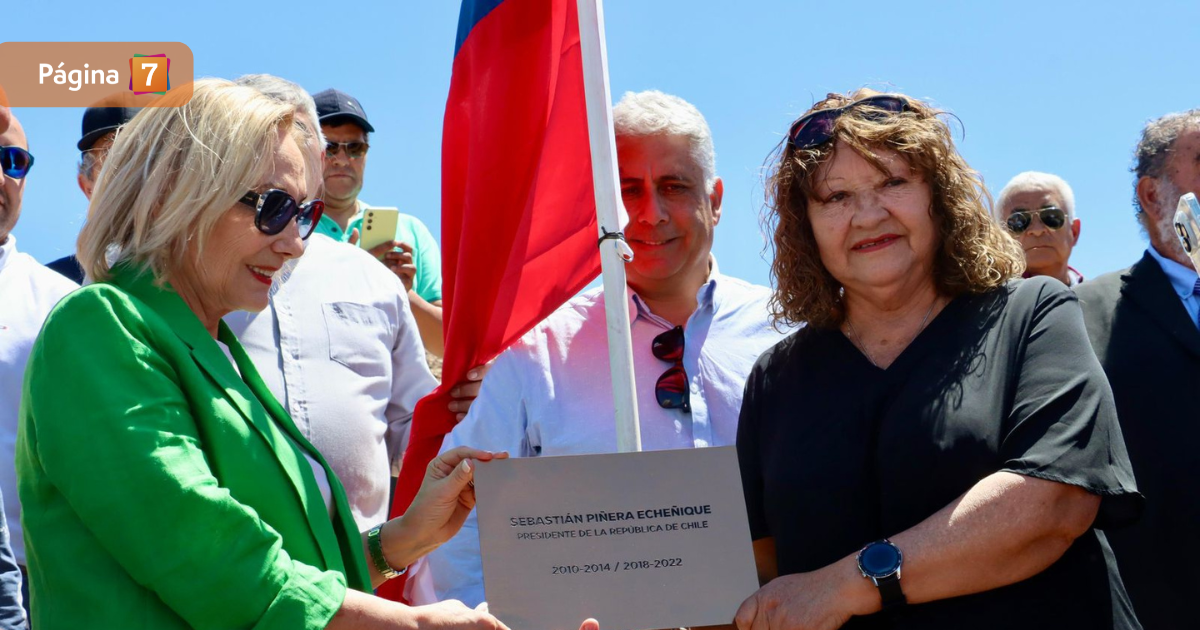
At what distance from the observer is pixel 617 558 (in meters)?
2.95

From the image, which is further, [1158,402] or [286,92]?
[1158,402]

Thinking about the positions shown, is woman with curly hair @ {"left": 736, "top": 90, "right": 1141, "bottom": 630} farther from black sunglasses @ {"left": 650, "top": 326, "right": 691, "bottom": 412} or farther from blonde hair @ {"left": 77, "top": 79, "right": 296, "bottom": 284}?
blonde hair @ {"left": 77, "top": 79, "right": 296, "bottom": 284}

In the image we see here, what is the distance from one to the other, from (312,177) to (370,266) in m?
1.63

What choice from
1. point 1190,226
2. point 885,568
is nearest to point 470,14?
point 885,568

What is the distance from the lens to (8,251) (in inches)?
176

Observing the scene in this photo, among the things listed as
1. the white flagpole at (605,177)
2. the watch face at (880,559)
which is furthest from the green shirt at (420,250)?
the watch face at (880,559)

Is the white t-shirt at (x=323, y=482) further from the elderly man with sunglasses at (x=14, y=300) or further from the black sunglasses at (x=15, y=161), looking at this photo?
the black sunglasses at (x=15, y=161)

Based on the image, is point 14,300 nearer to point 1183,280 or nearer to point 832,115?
point 832,115

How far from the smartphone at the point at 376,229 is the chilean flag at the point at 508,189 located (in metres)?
1.64

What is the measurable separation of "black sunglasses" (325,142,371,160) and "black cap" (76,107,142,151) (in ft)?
3.63

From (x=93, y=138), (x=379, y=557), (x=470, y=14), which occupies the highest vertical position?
(x=470, y=14)

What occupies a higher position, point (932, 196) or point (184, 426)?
point (932, 196)

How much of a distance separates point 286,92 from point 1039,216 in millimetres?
4874

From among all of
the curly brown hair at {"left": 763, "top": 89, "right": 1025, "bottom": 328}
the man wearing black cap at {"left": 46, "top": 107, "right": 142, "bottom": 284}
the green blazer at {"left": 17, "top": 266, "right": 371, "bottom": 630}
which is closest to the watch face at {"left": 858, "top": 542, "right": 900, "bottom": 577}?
the curly brown hair at {"left": 763, "top": 89, "right": 1025, "bottom": 328}
